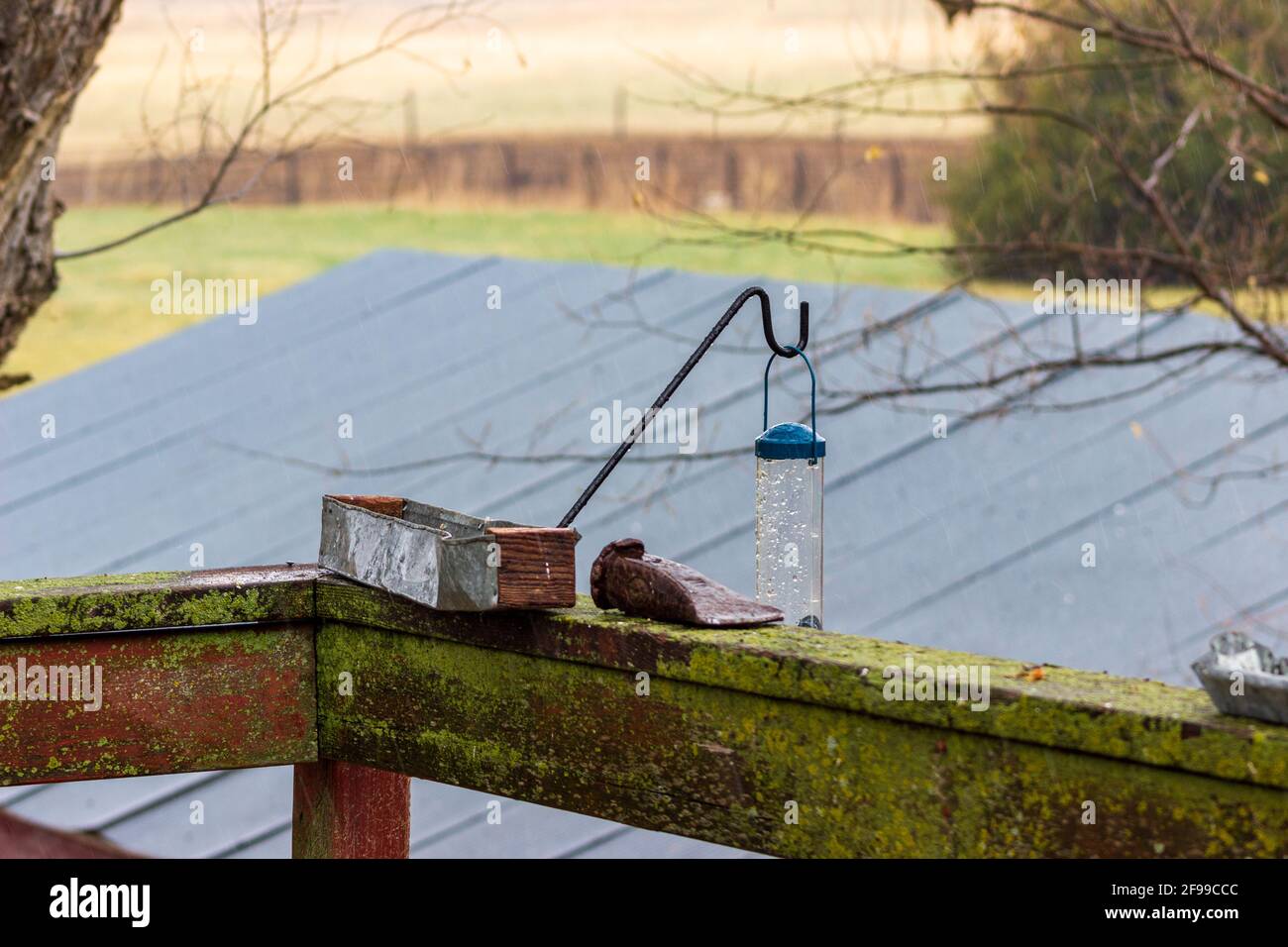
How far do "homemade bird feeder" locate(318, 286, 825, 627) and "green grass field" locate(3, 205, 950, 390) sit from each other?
101 ft

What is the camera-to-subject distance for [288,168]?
127 ft

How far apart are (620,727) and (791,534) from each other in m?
0.76

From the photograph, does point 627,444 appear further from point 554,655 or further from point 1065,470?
point 1065,470

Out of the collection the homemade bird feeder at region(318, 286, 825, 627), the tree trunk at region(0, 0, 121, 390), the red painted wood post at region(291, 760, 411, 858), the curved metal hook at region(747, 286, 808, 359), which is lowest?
the red painted wood post at region(291, 760, 411, 858)

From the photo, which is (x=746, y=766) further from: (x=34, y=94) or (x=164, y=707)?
(x=34, y=94)

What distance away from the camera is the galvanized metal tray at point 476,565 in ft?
7.15

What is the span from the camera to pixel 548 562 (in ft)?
7.27

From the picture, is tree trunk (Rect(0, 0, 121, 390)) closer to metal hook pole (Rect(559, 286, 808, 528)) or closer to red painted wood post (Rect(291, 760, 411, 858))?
red painted wood post (Rect(291, 760, 411, 858))

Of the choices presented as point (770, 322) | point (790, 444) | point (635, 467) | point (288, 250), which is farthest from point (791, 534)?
point (288, 250)

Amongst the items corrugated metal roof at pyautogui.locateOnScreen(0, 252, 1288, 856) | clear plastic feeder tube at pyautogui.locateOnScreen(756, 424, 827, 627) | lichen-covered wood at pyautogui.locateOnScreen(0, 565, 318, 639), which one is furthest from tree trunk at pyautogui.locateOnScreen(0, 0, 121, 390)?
clear plastic feeder tube at pyautogui.locateOnScreen(756, 424, 827, 627)

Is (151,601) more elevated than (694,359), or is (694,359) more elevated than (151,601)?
(694,359)

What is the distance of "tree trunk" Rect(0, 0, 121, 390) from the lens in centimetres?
435

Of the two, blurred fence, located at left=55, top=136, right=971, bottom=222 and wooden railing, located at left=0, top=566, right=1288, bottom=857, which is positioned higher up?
blurred fence, located at left=55, top=136, right=971, bottom=222

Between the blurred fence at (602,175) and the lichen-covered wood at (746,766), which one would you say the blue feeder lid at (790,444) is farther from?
the blurred fence at (602,175)
